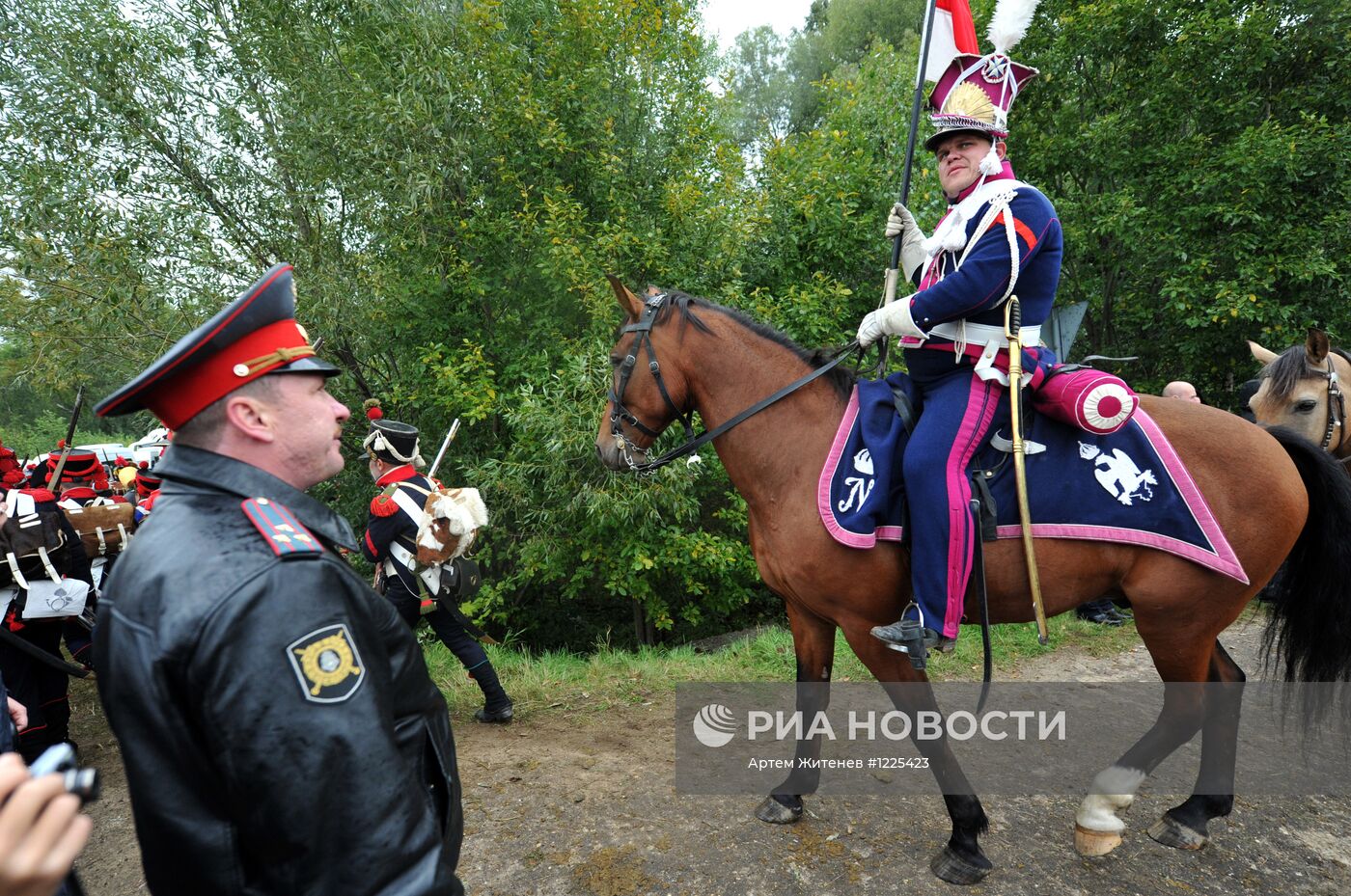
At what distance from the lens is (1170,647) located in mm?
3193

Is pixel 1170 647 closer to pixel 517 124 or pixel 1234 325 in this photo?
pixel 517 124

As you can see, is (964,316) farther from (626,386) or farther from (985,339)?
(626,386)

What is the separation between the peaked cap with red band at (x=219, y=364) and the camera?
126 cm

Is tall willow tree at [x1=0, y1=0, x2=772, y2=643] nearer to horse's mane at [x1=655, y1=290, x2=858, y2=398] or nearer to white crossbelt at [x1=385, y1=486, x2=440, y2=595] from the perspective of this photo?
white crossbelt at [x1=385, y1=486, x2=440, y2=595]

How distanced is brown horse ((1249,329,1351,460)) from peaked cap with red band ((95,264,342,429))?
5669 millimetres

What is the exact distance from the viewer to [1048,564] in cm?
308

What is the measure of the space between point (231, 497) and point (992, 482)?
286 cm

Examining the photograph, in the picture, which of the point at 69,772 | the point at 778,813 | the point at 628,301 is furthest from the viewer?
the point at 628,301

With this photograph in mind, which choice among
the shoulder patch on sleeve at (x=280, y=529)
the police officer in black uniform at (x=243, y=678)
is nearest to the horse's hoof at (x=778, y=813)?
the police officer in black uniform at (x=243, y=678)

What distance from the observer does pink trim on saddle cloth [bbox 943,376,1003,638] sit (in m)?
2.92

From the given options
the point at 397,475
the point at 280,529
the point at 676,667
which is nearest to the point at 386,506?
the point at 397,475

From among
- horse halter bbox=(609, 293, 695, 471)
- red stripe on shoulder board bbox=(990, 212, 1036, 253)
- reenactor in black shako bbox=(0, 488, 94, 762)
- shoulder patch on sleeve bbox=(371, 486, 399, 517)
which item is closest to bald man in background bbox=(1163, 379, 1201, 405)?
red stripe on shoulder board bbox=(990, 212, 1036, 253)

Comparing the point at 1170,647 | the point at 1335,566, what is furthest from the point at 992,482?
the point at 1335,566

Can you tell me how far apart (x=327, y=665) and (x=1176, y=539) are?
333cm
